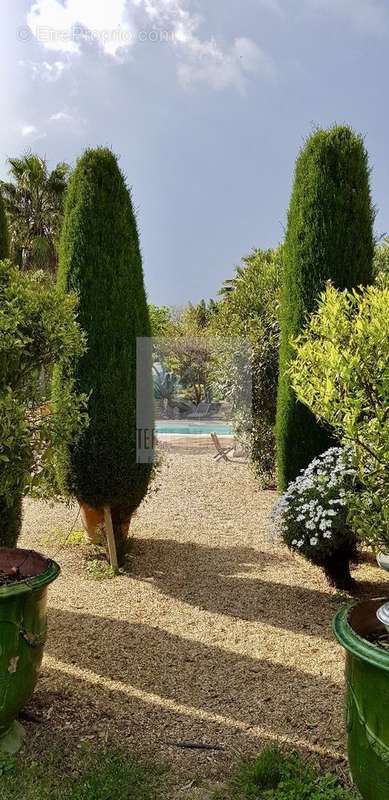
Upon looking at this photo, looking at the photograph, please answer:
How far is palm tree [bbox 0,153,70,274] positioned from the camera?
1775cm

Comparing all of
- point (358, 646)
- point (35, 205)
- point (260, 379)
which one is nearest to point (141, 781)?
point (358, 646)

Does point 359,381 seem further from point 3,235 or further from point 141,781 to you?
point 3,235

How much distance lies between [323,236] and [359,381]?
141 inches

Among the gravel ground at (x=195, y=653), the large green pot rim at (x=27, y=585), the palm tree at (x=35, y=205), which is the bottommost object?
the gravel ground at (x=195, y=653)

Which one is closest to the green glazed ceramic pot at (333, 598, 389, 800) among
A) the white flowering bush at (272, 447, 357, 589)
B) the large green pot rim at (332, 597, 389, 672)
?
the large green pot rim at (332, 597, 389, 672)

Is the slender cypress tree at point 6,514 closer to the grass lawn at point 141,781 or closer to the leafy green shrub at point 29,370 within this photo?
the leafy green shrub at point 29,370

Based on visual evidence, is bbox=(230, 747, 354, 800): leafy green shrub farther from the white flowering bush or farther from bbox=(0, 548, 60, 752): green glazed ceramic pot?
the white flowering bush

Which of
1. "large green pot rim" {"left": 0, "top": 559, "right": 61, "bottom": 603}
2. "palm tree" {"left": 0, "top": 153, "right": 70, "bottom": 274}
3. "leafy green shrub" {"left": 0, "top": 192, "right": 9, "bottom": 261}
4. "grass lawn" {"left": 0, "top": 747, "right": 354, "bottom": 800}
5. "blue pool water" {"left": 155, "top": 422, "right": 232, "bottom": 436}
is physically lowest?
"grass lawn" {"left": 0, "top": 747, "right": 354, "bottom": 800}

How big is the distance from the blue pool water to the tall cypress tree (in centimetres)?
986

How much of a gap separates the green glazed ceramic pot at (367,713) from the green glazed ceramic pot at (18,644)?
132 centimetres

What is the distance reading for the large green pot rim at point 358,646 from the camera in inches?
78.2

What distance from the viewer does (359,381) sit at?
2.35m

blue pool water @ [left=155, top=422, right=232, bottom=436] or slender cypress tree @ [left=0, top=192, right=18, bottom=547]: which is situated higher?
slender cypress tree @ [left=0, top=192, right=18, bottom=547]

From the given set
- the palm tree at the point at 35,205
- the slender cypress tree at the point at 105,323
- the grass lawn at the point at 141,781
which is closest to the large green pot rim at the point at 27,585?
the grass lawn at the point at 141,781
